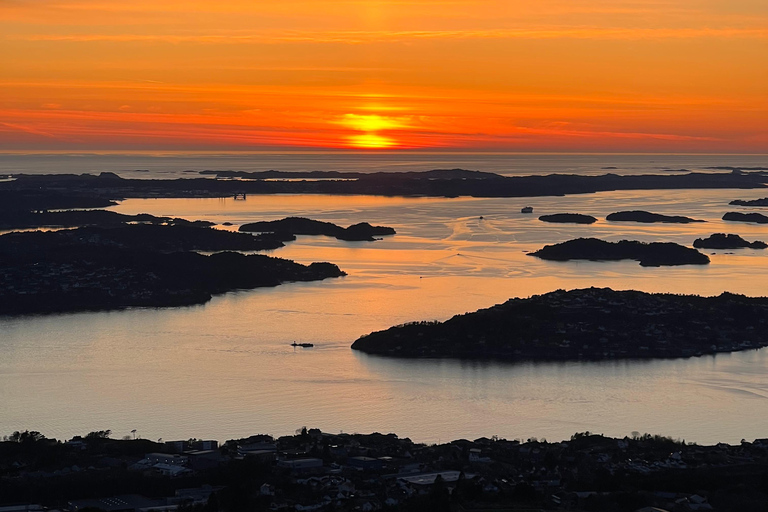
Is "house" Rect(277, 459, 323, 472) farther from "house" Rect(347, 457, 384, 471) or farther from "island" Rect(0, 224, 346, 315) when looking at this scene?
"island" Rect(0, 224, 346, 315)

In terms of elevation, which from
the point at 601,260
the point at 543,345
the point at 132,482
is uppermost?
the point at 601,260

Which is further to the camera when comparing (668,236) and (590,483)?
(668,236)

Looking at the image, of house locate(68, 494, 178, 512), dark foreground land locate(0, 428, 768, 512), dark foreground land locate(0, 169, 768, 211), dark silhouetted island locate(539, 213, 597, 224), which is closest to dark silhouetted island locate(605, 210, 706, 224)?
dark silhouetted island locate(539, 213, 597, 224)

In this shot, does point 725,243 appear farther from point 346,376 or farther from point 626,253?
point 346,376

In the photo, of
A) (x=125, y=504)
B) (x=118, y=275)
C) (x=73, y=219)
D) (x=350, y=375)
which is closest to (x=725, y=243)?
(x=118, y=275)

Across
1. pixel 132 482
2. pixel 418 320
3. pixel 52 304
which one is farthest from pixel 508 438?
pixel 52 304

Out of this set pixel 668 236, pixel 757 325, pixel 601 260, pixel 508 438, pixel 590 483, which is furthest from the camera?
pixel 668 236

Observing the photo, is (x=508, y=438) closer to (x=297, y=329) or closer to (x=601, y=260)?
(x=297, y=329)
